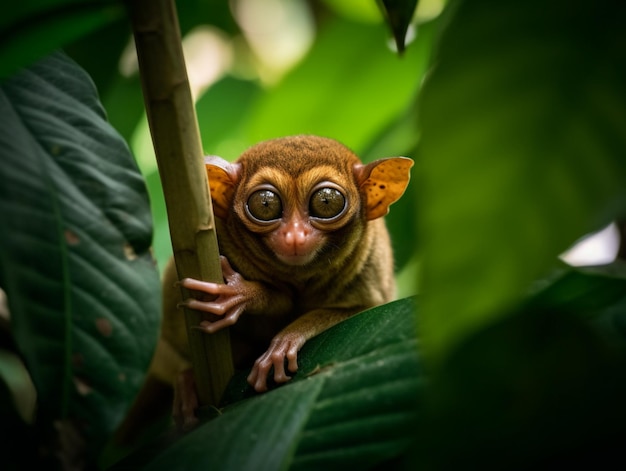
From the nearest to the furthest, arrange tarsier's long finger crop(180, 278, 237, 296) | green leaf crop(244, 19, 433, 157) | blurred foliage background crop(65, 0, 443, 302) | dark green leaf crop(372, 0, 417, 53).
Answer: dark green leaf crop(372, 0, 417, 53), tarsier's long finger crop(180, 278, 237, 296), blurred foliage background crop(65, 0, 443, 302), green leaf crop(244, 19, 433, 157)

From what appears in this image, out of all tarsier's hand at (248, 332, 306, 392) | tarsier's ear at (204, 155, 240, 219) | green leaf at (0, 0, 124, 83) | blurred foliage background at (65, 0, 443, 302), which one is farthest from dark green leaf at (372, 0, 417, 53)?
blurred foliage background at (65, 0, 443, 302)

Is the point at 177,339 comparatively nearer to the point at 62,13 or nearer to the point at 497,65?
the point at 62,13

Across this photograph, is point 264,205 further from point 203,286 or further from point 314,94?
point 314,94

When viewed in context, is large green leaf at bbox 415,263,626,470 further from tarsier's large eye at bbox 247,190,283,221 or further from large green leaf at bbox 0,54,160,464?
tarsier's large eye at bbox 247,190,283,221

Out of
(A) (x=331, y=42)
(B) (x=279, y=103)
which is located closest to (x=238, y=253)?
(B) (x=279, y=103)

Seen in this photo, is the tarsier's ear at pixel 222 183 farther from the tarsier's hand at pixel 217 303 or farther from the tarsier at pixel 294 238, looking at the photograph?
the tarsier's hand at pixel 217 303

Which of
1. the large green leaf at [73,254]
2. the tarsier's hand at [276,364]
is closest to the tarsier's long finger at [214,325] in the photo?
the tarsier's hand at [276,364]
